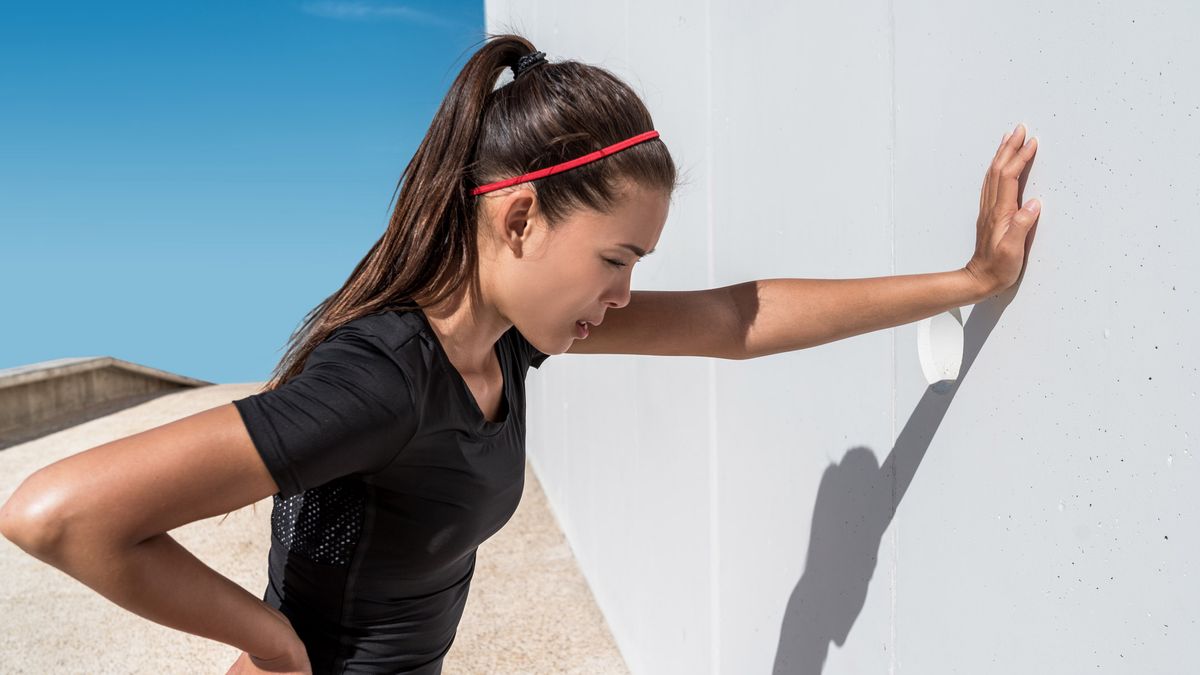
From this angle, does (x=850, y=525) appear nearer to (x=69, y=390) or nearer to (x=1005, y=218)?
(x=1005, y=218)

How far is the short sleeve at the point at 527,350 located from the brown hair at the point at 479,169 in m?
0.30

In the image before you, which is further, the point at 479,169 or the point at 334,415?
the point at 479,169

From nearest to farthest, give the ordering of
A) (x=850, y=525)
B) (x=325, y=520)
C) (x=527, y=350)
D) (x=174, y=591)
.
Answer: (x=174, y=591) < (x=325, y=520) < (x=850, y=525) < (x=527, y=350)

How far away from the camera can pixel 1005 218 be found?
4.23ft

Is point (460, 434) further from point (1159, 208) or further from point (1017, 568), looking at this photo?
point (1159, 208)

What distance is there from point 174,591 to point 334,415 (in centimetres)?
31

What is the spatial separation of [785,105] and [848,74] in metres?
0.27

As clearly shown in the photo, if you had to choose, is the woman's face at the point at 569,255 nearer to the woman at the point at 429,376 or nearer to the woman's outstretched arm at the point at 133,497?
the woman at the point at 429,376

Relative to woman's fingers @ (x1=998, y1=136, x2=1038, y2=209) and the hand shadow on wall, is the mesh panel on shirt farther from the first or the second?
woman's fingers @ (x1=998, y1=136, x2=1038, y2=209)

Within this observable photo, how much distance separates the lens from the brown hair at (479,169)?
1492 millimetres

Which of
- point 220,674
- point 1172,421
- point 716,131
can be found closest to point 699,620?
point 716,131

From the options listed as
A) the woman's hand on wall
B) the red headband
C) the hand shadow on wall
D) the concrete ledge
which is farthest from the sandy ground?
the concrete ledge

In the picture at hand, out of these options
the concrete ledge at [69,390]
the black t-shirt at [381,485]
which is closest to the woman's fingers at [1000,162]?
the black t-shirt at [381,485]

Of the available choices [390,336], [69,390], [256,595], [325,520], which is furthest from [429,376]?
[69,390]
